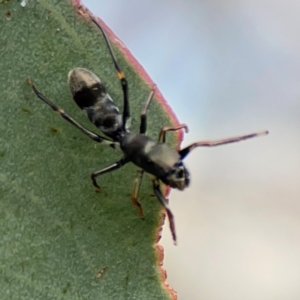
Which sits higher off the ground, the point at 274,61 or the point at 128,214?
the point at 274,61

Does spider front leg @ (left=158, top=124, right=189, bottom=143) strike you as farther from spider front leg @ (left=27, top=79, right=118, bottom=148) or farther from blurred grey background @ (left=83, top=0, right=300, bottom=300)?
blurred grey background @ (left=83, top=0, right=300, bottom=300)

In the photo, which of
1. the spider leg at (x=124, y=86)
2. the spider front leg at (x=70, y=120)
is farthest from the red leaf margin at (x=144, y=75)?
the spider front leg at (x=70, y=120)

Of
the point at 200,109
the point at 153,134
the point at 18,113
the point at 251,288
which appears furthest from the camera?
the point at 200,109

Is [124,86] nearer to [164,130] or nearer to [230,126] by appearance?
[164,130]

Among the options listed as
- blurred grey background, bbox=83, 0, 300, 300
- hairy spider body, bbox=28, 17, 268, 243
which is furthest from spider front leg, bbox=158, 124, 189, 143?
blurred grey background, bbox=83, 0, 300, 300

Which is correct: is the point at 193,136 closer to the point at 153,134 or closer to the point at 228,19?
the point at 228,19

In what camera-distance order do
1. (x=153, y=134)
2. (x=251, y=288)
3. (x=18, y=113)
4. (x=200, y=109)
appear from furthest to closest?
(x=200, y=109) < (x=251, y=288) < (x=153, y=134) < (x=18, y=113)

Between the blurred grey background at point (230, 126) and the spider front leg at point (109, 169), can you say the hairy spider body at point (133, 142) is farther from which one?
the blurred grey background at point (230, 126)

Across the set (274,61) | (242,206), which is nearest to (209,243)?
(242,206)
